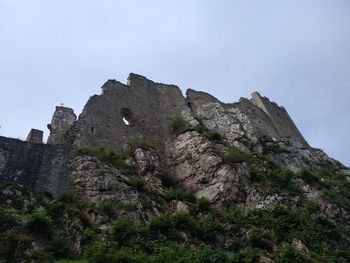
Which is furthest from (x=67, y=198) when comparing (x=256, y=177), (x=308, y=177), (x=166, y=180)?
(x=308, y=177)

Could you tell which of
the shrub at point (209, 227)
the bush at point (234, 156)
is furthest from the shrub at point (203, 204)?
the bush at point (234, 156)

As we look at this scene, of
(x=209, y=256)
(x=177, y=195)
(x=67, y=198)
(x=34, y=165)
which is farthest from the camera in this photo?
(x=177, y=195)

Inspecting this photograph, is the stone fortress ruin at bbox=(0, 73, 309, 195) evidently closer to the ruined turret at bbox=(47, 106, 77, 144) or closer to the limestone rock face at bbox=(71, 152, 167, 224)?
the ruined turret at bbox=(47, 106, 77, 144)

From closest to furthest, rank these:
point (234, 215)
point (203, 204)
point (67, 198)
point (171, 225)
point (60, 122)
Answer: point (171, 225)
point (67, 198)
point (234, 215)
point (203, 204)
point (60, 122)

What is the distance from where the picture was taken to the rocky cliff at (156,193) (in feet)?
62.2

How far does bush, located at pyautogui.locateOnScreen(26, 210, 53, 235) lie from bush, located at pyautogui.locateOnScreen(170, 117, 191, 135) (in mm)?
14128

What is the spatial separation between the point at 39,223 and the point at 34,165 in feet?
15.3

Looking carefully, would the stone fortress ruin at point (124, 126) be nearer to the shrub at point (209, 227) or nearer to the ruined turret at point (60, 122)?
the ruined turret at point (60, 122)

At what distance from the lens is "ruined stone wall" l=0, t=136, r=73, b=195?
21.6 m

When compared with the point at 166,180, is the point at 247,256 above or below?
below

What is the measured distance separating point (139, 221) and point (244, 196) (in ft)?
22.1

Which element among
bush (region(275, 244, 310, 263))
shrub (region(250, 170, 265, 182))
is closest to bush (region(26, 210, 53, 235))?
bush (region(275, 244, 310, 263))

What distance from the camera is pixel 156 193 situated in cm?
2419

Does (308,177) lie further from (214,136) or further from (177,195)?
(177,195)
